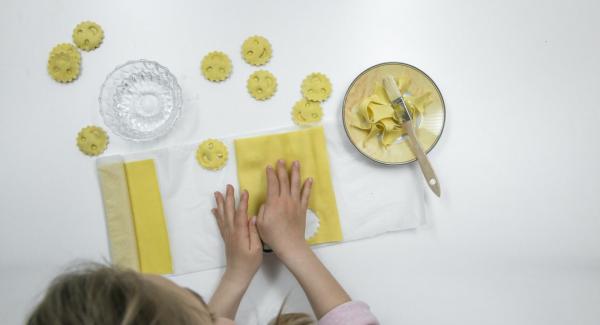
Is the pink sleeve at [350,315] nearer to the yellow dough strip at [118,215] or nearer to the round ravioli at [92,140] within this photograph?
the yellow dough strip at [118,215]

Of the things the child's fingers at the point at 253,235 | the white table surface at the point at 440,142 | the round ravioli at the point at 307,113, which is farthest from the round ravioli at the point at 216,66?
the child's fingers at the point at 253,235

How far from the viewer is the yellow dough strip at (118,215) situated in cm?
66

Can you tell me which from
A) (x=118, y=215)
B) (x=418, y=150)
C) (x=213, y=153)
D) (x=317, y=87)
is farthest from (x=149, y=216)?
(x=418, y=150)

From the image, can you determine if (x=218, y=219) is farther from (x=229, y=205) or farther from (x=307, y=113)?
(x=307, y=113)

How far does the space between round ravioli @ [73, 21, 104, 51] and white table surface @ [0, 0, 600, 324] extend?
16mm

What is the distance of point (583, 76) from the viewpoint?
661mm

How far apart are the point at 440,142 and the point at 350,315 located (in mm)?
318

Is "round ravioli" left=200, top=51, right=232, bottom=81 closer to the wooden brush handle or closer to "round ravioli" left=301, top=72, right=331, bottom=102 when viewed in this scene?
"round ravioli" left=301, top=72, right=331, bottom=102

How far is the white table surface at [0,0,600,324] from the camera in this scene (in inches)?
25.3

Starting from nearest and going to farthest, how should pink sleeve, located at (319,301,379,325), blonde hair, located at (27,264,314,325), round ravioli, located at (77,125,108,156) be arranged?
blonde hair, located at (27,264,314,325)
pink sleeve, located at (319,301,379,325)
round ravioli, located at (77,125,108,156)

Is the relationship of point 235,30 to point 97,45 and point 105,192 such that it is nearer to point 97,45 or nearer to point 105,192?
point 97,45

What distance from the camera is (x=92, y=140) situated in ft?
2.19

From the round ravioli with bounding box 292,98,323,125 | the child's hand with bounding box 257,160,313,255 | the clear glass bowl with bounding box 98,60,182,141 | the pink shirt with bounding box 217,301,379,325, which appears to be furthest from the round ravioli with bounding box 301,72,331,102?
the pink shirt with bounding box 217,301,379,325

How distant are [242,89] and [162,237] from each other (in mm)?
285
